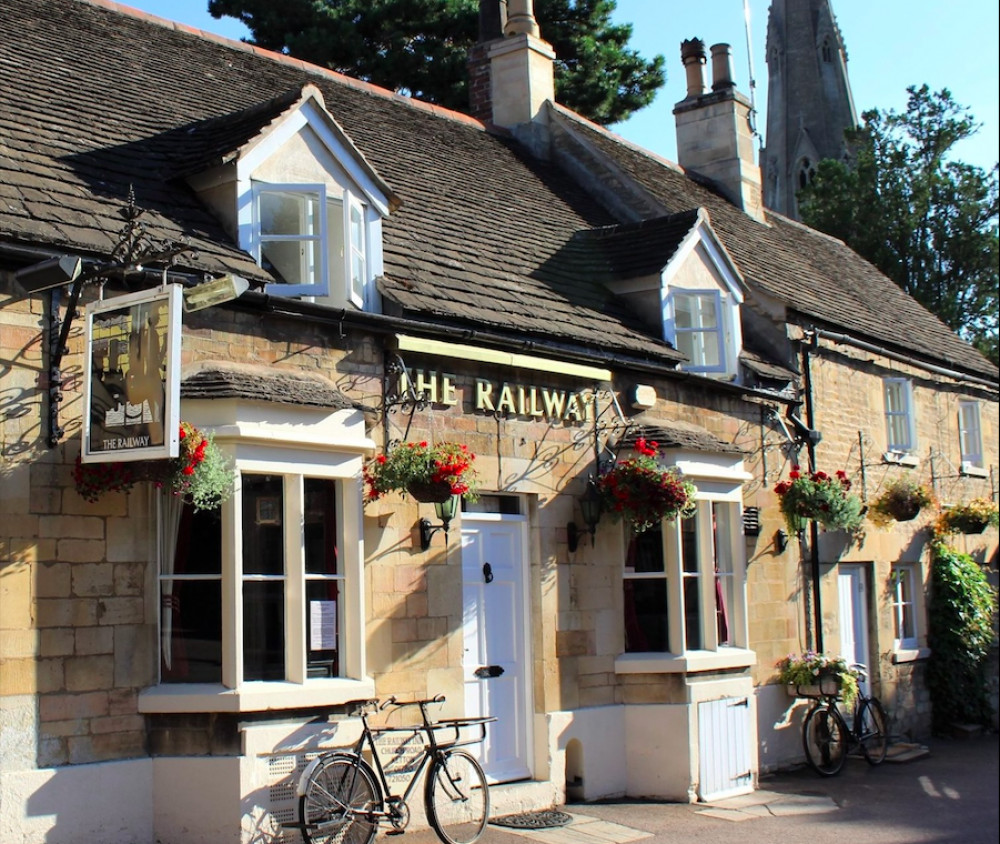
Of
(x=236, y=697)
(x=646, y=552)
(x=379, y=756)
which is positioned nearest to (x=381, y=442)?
(x=379, y=756)

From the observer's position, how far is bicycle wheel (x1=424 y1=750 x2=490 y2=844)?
9.48m

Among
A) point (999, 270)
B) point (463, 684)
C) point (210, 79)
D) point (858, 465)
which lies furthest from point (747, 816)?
point (999, 270)

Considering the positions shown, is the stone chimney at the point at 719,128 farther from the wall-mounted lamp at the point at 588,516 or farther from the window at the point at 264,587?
the window at the point at 264,587

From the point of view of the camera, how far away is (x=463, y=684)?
1073 centimetres

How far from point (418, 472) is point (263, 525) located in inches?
49.8

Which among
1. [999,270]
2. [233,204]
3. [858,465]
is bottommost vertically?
[858,465]

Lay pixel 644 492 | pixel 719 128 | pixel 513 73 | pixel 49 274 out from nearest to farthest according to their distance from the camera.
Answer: pixel 49 274 → pixel 644 492 → pixel 513 73 → pixel 719 128

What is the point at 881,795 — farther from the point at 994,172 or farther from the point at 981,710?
the point at 994,172

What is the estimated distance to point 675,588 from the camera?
12.4m

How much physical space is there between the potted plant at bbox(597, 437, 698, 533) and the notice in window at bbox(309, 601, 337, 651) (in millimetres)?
3199

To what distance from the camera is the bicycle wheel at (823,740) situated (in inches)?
551

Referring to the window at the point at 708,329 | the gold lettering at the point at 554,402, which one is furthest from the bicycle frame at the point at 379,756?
the window at the point at 708,329

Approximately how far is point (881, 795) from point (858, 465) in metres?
5.47

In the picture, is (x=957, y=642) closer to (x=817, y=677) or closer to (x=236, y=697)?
(x=817, y=677)
